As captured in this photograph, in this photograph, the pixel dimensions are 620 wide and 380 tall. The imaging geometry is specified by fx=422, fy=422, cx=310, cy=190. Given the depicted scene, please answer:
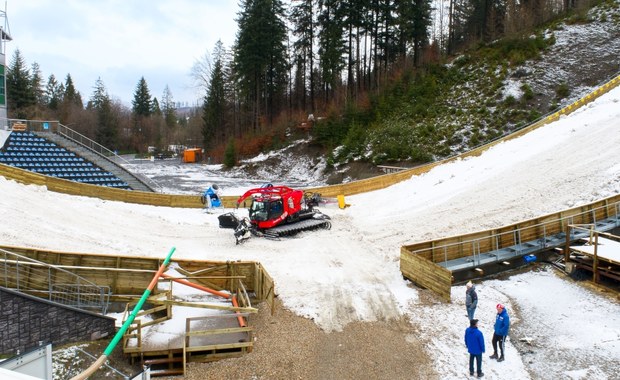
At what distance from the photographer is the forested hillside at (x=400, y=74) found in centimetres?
3631

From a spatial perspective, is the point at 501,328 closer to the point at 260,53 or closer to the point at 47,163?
the point at 47,163

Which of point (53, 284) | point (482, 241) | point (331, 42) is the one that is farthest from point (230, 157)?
point (53, 284)

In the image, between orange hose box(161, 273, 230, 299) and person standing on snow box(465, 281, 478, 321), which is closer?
person standing on snow box(465, 281, 478, 321)

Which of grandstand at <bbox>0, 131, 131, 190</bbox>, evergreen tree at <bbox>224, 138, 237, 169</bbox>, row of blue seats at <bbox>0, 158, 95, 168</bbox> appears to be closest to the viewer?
row of blue seats at <bbox>0, 158, 95, 168</bbox>

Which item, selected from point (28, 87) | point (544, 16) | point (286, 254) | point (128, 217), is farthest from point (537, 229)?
point (28, 87)

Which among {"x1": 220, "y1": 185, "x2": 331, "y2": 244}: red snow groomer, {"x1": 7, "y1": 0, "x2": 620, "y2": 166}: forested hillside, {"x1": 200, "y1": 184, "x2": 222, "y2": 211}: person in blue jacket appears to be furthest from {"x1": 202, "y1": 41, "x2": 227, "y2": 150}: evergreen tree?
{"x1": 220, "y1": 185, "x2": 331, "y2": 244}: red snow groomer

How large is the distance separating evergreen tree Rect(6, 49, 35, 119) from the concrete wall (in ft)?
243

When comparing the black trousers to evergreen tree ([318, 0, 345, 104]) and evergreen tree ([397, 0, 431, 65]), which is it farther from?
evergreen tree ([318, 0, 345, 104])

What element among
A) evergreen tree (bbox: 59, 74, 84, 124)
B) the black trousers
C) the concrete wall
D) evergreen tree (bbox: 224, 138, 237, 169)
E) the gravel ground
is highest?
evergreen tree (bbox: 59, 74, 84, 124)

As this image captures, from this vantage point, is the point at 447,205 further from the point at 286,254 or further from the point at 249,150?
the point at 249,150

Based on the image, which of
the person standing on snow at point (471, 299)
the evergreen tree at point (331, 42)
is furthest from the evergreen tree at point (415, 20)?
the person standing on snow at point (471, 299)

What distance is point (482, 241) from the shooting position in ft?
49.4

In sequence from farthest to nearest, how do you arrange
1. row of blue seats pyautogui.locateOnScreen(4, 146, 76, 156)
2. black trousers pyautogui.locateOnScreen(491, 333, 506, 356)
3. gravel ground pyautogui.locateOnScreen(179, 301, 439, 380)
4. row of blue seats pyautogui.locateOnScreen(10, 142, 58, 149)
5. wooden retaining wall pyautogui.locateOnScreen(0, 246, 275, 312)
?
row of blue seats pyautogui.locateOnScreen(10, 142, 58, 149) < row of blue seats pyautogui.locateOnScreen(4, 146, 76, 156) < wooden retaining wall pyautogui.locateOnScreen(0, 246, 275, 312) < black trousers pyautogui.locateOnScreen(491, 333, 506, 356) < gravel ground pyautogui.locateOnScreen(179, 301, 439, 380)

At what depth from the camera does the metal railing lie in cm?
1078
